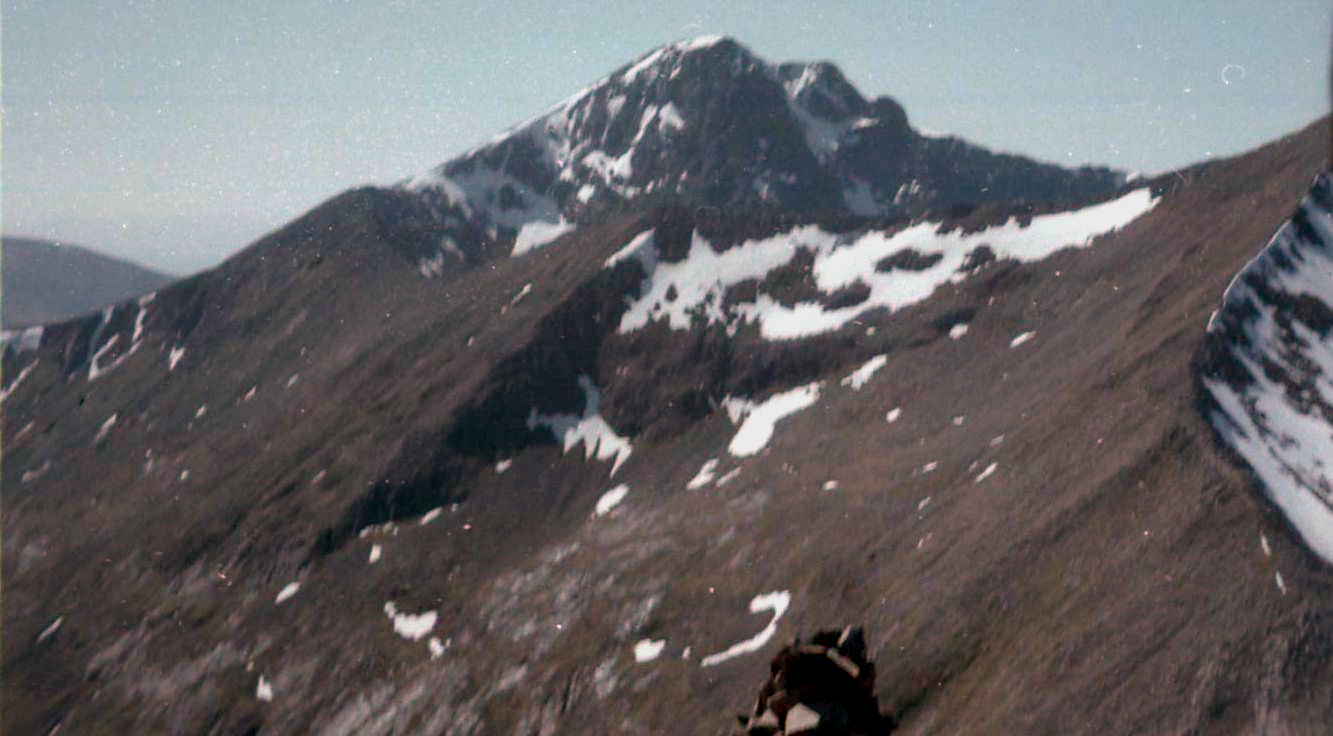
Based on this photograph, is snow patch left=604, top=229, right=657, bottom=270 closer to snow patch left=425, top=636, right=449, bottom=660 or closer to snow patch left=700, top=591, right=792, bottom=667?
snow patch left=425, top=636, right=449, bottom=660

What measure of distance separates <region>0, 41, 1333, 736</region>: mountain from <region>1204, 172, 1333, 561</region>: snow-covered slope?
0.73 meters

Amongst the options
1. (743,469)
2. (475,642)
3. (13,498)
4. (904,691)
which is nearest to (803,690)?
(904,691)

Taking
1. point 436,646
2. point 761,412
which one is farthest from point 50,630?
point 761,412

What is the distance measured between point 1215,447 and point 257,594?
113 m

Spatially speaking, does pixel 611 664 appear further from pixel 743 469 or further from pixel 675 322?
pixel 675 322

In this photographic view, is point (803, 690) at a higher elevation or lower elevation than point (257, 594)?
higher

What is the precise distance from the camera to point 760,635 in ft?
265

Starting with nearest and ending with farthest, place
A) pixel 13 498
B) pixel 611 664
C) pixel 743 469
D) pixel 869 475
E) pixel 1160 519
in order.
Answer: pixel 1160 519 → pixel 611 664 → pixel 869 475 → pixel 743 469 → pixel 13 498

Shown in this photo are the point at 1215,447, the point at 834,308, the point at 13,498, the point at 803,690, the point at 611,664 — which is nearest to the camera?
the point at 803,690

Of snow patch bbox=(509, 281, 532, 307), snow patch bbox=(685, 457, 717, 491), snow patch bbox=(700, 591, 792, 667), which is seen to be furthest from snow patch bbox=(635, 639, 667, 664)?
snow patch bbox=(509, 281, 532, 307)

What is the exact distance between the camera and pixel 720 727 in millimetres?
71312

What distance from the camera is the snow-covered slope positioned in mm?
62719

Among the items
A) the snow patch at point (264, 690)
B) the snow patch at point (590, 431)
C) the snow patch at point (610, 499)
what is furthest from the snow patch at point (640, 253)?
the snow patch at point (264, 690)

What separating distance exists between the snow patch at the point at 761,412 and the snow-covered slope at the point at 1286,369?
177 ft
